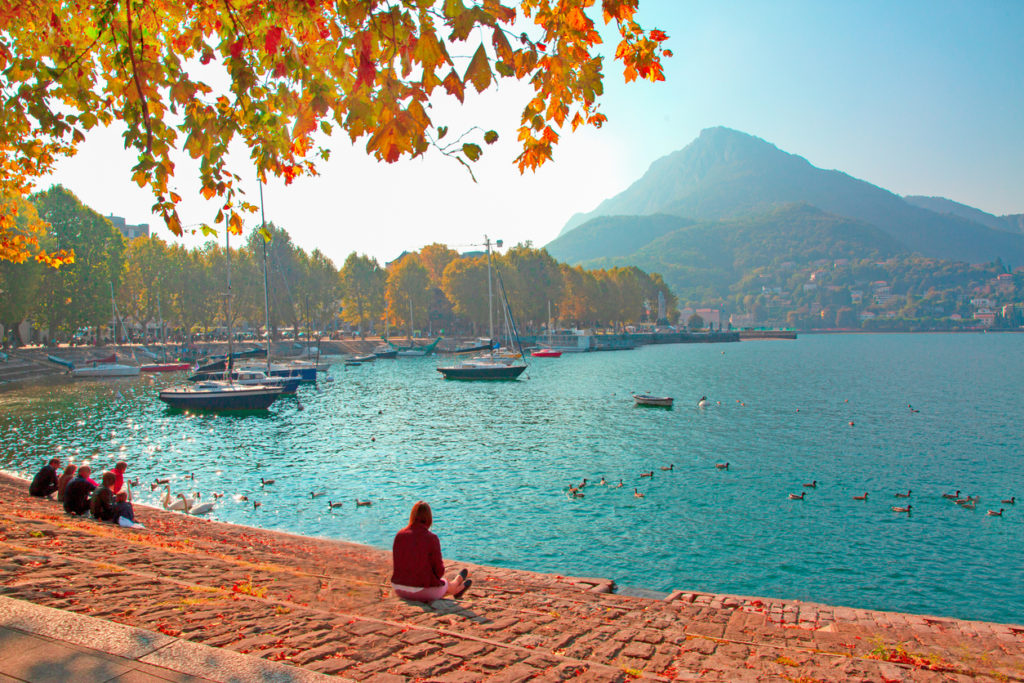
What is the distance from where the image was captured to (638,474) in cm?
2423

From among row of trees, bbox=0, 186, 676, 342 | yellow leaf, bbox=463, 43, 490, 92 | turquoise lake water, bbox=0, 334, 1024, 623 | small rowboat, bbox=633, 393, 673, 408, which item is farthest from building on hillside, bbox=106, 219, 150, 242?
yellow leaf, bbox=463, 43, 490, 92

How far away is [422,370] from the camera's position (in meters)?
80.6

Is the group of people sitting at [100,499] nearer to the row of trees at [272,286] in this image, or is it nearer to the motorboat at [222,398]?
the motorboat at [222,398]

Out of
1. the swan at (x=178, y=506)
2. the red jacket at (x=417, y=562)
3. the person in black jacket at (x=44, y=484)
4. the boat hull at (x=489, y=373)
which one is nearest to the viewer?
the red jacket at (x=417, y=562)

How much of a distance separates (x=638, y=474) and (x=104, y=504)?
1763cm

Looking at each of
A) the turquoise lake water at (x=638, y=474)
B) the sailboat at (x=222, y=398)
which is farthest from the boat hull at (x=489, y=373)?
the sailboat at (x=222, y=398)

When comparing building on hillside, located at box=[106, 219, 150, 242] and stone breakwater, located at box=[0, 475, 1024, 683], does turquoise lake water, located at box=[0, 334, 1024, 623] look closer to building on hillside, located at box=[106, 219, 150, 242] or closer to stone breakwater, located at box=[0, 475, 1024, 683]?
stone breakwater, located at box=[0, 475, 1024, 683]

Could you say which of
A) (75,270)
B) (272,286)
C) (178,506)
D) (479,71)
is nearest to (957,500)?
(479,71)

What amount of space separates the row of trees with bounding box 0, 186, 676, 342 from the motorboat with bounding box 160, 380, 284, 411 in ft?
64.3

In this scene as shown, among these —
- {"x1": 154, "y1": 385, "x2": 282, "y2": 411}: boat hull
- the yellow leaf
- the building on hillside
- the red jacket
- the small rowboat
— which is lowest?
the small rowboat

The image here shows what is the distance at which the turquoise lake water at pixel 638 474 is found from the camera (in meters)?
15.1

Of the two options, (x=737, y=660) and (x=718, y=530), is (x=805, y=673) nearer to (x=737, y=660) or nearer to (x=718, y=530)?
(x=737, y=660)

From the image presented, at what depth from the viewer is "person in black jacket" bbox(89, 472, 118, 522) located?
13492mm

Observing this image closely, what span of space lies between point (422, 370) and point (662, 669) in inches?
2966
